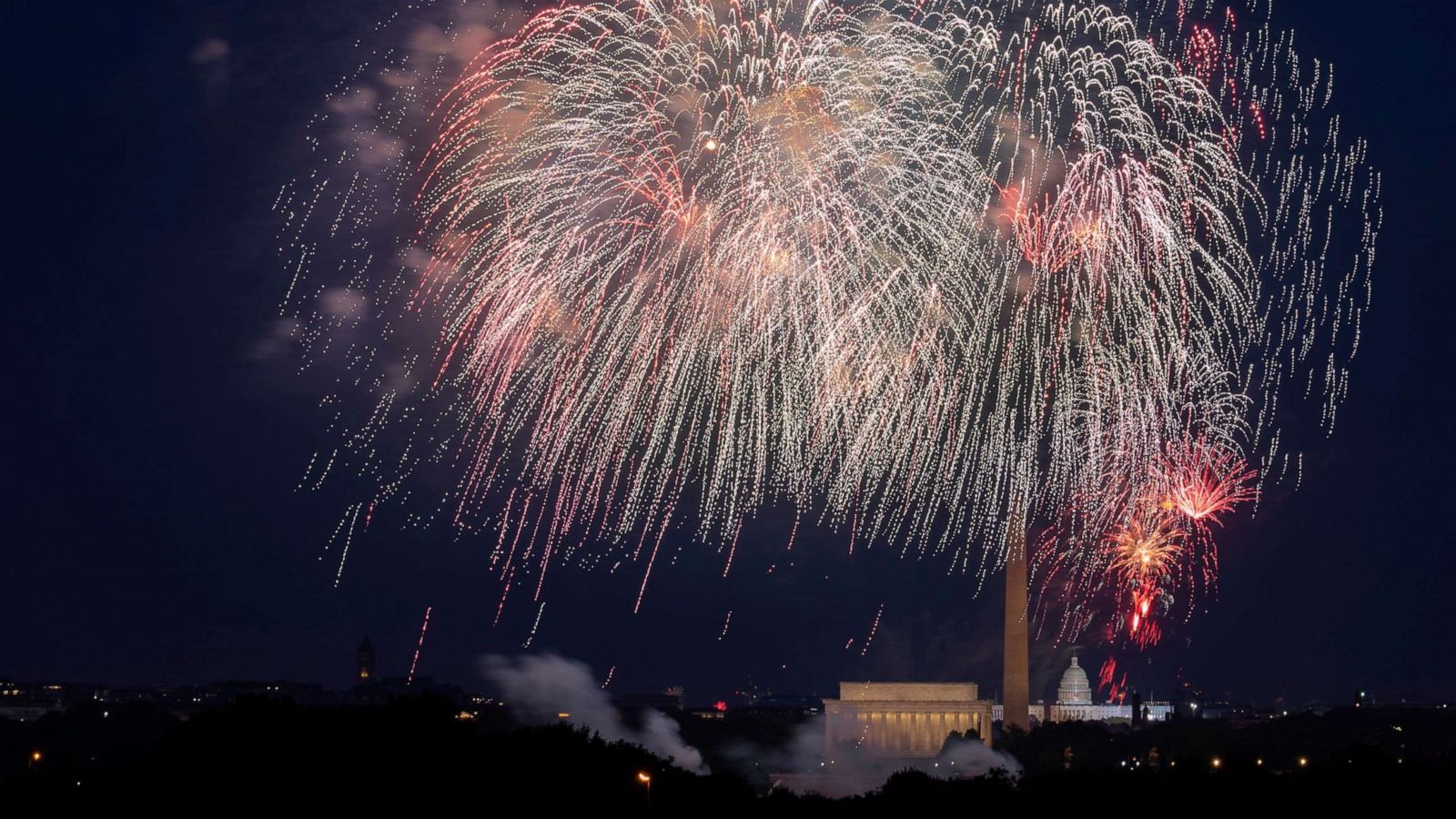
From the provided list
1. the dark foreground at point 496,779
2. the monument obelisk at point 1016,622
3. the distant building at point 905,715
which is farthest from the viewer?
the distant building at point 905,715

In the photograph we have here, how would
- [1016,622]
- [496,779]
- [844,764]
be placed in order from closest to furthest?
[496,779] → [1016,622] → [844,764]

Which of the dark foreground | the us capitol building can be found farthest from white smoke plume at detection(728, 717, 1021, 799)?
the dark foreground

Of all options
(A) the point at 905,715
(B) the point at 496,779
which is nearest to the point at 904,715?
(A) the point at 905,715

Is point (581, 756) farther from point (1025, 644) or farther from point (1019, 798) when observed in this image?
point (1025, 644)

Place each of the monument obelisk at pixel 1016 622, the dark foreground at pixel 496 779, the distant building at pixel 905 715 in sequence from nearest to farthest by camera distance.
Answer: the dark foreground at pixel 496 779 → the monument obelisk at pixel 1016 622 → the distant building at pixel 905 715

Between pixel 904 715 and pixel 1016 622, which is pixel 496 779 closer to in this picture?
pixel 1016 622

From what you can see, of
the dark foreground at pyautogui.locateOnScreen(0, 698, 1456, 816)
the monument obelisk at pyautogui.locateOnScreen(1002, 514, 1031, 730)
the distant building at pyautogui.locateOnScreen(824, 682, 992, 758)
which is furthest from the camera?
the distant building at pyautogui.locateOnScreen(824, 682, 992, 758)

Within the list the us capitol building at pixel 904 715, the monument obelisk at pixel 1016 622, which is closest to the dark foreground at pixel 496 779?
the monument obelisk at pixel 1016 622

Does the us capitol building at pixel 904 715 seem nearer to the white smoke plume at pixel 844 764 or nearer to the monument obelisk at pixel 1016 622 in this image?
the white smoke plume at pixel 844 764

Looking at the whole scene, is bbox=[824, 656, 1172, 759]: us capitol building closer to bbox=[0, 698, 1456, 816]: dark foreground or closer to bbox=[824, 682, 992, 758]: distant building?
bbox=[824, 682, 992, 758]: distant building
